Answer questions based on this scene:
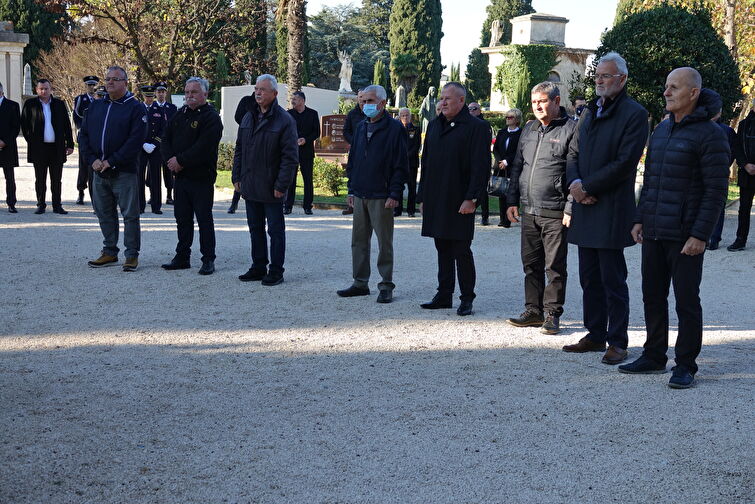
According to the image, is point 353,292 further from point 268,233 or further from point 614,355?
point 614,355

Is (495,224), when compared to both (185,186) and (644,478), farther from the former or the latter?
(644,478)

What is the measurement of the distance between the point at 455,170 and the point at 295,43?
12.2 m

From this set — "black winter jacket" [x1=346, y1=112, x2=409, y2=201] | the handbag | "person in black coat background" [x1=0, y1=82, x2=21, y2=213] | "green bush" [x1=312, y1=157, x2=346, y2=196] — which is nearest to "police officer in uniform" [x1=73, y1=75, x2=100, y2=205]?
"person in black coat background" [x1=0, y1=82, x2=21, y2=213]

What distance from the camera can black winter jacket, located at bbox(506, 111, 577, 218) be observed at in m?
6.70

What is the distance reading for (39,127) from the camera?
44.4 ft

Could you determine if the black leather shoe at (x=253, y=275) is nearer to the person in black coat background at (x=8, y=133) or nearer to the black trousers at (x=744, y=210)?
the person in black coat background at (x=8, y=133)

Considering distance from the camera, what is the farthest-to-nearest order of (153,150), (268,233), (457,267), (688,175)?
(153,150)
(268,233)
(457,267)
(688,175)

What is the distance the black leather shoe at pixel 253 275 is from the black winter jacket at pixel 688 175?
15.1ft

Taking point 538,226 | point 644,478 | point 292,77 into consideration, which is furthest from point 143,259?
point 292,77

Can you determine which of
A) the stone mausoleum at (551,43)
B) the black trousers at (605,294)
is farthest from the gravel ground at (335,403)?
the stone mausoleum at (551,43)

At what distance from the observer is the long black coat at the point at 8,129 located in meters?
13.3

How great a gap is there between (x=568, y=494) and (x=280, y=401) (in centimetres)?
194

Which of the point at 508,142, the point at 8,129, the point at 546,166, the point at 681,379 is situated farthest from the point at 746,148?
the point at 8,129

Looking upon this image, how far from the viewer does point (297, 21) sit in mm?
18922
